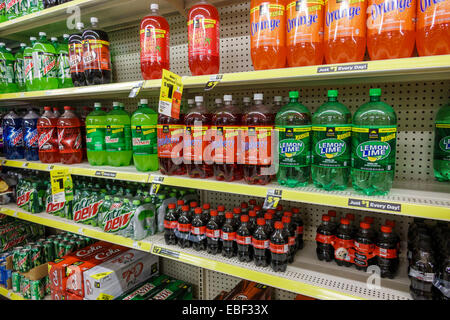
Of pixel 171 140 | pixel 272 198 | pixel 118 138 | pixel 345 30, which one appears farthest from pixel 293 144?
pixel 118 138

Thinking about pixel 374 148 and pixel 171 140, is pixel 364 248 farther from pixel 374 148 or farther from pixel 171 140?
pixel 171 140

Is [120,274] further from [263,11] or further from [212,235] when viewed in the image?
[263,11]

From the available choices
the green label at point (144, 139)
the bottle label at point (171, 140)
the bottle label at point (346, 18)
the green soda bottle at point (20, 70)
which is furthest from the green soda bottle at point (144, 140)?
the green soda bottle at point (20, 70)

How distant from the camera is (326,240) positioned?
1418 millimetres

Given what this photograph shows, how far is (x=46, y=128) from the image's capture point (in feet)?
7.17

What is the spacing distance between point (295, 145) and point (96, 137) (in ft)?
Result: 4.79

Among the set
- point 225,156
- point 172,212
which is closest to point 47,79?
point 172,212

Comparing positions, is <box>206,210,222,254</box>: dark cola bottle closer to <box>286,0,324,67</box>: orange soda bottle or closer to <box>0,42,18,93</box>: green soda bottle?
<box>286,0,324,67</box>: orange soda bottle

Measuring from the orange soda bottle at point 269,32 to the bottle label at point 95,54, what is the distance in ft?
3.73

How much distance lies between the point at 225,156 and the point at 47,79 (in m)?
1.67

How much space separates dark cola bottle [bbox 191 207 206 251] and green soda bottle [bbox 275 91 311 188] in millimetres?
540

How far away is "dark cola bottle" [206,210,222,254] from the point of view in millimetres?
1562

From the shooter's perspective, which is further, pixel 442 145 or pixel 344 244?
pixel 344 244

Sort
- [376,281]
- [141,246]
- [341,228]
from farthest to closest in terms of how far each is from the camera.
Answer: [141,246]
[341,228]
[376,281]
